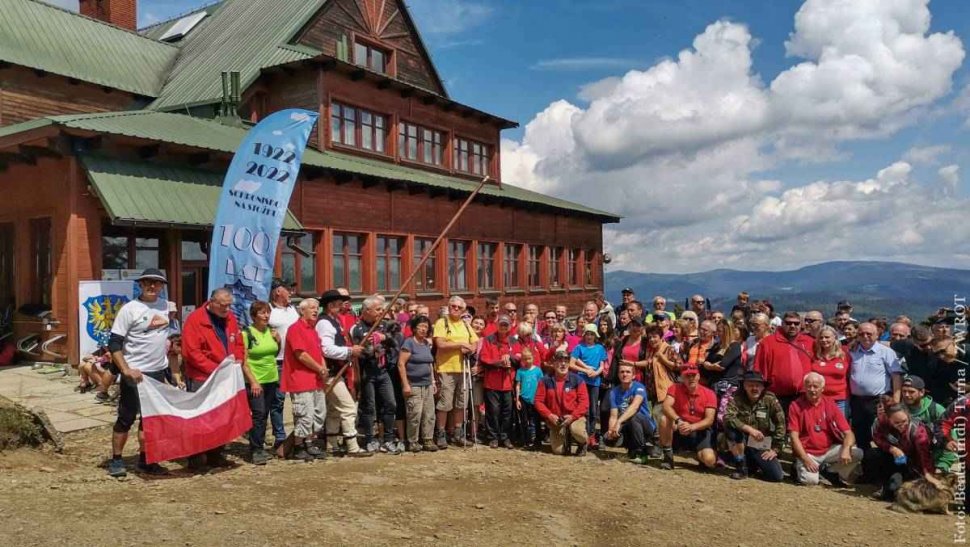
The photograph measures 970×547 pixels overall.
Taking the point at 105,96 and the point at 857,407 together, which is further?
the point at 105,96

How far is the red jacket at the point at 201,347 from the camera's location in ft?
20.6

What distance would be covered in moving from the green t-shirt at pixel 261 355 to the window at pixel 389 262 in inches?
440

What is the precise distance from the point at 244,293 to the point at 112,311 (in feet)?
13.6

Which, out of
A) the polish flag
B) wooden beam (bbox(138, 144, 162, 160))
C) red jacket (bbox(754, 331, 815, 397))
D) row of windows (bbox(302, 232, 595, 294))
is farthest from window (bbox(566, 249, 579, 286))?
the polish flag

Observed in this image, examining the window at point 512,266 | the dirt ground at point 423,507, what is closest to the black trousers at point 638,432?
the dirt ground at point 423,507

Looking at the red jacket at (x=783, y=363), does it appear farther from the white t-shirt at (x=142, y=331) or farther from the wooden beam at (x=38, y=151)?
the wooden beam at (x=38, y=151)

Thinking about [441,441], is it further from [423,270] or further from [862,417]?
[423,270]

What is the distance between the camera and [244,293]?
8.83 meters

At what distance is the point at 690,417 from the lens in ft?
24.7

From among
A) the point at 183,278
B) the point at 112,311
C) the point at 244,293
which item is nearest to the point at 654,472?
the point at 244,293

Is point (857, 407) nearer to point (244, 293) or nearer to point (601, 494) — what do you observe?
point (601, 494)

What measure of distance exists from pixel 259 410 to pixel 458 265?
48.4 feet

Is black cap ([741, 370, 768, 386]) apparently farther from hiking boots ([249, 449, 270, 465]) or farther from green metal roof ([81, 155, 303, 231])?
green metal roof ([81, 155, 303, 231])

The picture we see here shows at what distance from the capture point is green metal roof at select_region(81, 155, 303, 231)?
36.0 feet
